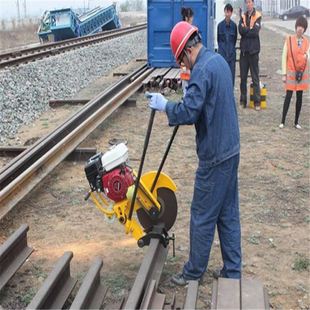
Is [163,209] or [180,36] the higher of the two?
[180,36]

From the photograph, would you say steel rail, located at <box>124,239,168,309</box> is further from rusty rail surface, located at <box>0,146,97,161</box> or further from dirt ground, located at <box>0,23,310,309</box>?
rusty rail surface, located at <box>0,146,97,161</box>

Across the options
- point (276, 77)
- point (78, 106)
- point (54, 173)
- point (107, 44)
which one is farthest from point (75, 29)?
point (54, 173)

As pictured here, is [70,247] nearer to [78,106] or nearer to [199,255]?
[199,255]

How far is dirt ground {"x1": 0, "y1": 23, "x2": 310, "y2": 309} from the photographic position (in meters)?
4.82

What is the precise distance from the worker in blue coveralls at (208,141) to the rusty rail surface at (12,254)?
137 centimetres

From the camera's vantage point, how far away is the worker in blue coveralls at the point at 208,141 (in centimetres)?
418

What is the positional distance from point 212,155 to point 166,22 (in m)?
12.0

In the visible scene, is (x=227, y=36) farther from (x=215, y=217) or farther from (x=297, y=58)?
(x=215, y=217)

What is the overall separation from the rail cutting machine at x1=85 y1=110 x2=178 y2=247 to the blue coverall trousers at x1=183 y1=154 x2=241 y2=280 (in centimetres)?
41

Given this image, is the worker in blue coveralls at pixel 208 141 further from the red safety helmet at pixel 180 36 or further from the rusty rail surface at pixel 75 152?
the rusty rail surface at pixel 75 152

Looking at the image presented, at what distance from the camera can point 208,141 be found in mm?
4359

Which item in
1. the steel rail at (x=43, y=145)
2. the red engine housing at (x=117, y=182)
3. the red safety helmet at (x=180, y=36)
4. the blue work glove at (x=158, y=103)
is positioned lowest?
the steel rail at (x=43, y=145)

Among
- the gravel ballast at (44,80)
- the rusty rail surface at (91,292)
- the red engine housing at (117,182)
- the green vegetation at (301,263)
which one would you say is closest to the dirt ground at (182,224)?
the green vegetation at (301,263)

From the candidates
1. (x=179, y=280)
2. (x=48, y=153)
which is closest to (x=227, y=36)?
(x=48, y=153)
